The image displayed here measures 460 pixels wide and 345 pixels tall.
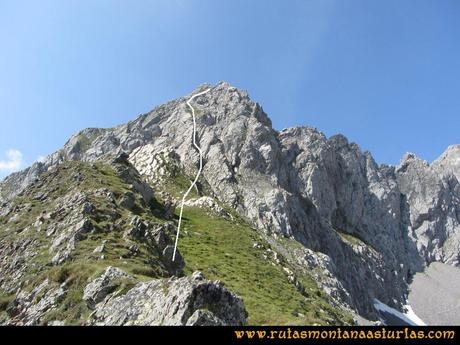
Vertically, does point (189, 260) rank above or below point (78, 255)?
above

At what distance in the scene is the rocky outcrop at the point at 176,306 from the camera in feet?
60.8

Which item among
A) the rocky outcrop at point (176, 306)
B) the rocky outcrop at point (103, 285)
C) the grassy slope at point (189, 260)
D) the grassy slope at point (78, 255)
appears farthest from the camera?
the grassy slope at point (189, 260)

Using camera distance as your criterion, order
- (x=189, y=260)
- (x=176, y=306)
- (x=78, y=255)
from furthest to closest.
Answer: (x=189, y=260) < (x=78, y=255) < (x=176, y=306)

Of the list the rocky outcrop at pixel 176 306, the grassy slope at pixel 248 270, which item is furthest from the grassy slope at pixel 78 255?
the grassy slope at pixel 248 270

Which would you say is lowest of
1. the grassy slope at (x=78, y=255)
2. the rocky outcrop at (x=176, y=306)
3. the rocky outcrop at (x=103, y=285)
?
the rocky outcrop at (x=176, y=306)

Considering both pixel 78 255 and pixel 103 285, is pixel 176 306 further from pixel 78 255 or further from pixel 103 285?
pixel 78 255

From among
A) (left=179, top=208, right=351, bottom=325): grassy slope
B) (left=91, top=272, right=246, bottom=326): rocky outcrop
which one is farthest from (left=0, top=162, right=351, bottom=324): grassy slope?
(left=91, top=272, right=246, bottom=326): rocky outcrop

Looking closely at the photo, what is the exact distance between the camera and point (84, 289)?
1004 inches

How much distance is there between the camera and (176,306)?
19.0m

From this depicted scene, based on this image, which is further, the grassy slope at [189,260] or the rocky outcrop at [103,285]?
the grassy slope at [189,260]

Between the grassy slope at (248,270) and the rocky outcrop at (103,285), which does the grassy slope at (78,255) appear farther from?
the grassy slope at (248,270)

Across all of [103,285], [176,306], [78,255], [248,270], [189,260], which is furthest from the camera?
[248,270]

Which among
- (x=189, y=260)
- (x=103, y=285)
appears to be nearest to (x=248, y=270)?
(x=189, y=260)
